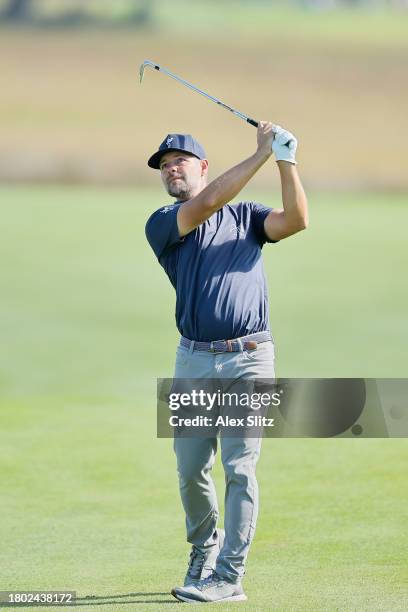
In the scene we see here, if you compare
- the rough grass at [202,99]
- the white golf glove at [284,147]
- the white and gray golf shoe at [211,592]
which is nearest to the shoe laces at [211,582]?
the white and gray golf shoe at [211,592]

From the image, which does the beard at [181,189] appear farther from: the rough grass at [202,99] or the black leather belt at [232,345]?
the rough grass at [202,99]

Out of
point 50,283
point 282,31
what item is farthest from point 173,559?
point 282,31

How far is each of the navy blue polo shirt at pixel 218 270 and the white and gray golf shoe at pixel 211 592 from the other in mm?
995

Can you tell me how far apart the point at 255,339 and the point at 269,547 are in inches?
50.1

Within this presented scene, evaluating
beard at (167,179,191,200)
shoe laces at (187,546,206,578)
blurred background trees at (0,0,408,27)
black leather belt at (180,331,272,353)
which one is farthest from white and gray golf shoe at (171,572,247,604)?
blurred background trees at (0,0,408,27)

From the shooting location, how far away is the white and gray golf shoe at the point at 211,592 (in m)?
5.35

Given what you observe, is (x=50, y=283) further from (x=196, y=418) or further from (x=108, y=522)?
(x=196, y=418)

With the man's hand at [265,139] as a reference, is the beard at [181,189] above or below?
below

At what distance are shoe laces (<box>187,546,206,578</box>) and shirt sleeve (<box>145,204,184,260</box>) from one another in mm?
1266

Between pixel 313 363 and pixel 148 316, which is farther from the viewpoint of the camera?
pixel 148 316

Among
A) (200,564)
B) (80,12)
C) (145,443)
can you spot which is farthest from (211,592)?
(80,12)

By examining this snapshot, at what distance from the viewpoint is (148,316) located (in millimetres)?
15516

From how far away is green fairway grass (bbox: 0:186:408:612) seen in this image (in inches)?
228

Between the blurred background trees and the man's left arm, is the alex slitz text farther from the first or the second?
the blurred background trees
